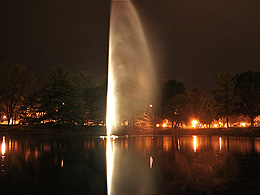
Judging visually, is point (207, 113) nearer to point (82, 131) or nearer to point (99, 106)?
point (99, 106)

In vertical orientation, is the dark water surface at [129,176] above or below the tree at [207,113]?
below

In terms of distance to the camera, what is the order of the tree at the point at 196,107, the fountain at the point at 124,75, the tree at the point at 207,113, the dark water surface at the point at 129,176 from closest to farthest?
1. the dark water surface at the point at 129,176
2. the fountain at the point at 124,75
3. the tree at the point at 196,107
4. the tree at the point at 207,113

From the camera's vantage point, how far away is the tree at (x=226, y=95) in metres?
68.3

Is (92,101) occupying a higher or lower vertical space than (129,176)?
higher

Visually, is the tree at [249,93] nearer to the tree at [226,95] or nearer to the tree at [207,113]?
the tree at [226,95]

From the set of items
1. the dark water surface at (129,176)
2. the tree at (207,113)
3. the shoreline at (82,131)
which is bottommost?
the dark water surface at (129,176)

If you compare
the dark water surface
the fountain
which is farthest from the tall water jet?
the dark water surface

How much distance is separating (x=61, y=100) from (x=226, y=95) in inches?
1536

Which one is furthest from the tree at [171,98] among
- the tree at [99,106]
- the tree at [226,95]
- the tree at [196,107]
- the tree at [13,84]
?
the tree at [13,84]

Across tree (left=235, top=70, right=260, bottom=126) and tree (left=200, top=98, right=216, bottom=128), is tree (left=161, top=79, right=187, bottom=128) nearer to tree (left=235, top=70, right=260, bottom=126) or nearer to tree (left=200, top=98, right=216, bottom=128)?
tree (left=200, top=98, right=216, bottom=128)

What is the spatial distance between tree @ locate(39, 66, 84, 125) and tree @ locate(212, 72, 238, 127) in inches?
1323

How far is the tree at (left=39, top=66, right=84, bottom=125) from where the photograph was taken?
63.1 metres

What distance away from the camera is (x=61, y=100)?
6412cm

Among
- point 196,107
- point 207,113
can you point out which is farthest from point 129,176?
point 196,107
